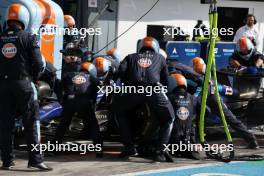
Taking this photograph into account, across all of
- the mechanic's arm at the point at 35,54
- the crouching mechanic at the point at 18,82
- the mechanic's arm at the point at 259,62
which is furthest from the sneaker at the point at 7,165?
the mechanic's arm at the point at 259,62

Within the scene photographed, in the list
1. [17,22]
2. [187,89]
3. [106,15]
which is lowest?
[187,89]

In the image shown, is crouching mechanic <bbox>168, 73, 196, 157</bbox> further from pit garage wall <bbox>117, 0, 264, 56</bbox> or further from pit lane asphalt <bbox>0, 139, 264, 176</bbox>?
pit garage wall <bbox>117, 0, 264, 56</bbox>

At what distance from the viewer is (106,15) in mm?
16297

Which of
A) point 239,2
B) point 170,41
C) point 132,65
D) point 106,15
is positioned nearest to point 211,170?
point 132,65

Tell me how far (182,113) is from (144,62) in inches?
34.9

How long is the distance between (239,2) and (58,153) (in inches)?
475

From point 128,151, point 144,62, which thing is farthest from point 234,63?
point 128,151

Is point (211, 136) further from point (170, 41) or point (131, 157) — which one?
point (170, 41)

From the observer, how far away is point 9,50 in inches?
281

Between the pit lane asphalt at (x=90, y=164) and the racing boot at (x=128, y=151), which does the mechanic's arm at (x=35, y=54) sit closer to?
the pit lane asphalt at (x=90, y=164)

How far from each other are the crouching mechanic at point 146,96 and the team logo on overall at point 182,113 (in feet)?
0.80

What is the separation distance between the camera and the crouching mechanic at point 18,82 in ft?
23.4

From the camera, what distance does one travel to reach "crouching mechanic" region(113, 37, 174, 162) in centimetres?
794

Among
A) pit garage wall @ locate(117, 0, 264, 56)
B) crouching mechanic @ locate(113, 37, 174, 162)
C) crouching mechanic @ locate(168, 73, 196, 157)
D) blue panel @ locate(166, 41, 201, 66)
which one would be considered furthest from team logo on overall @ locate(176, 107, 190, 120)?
pit garage wall @ locate(117, 0, 264, 56)
